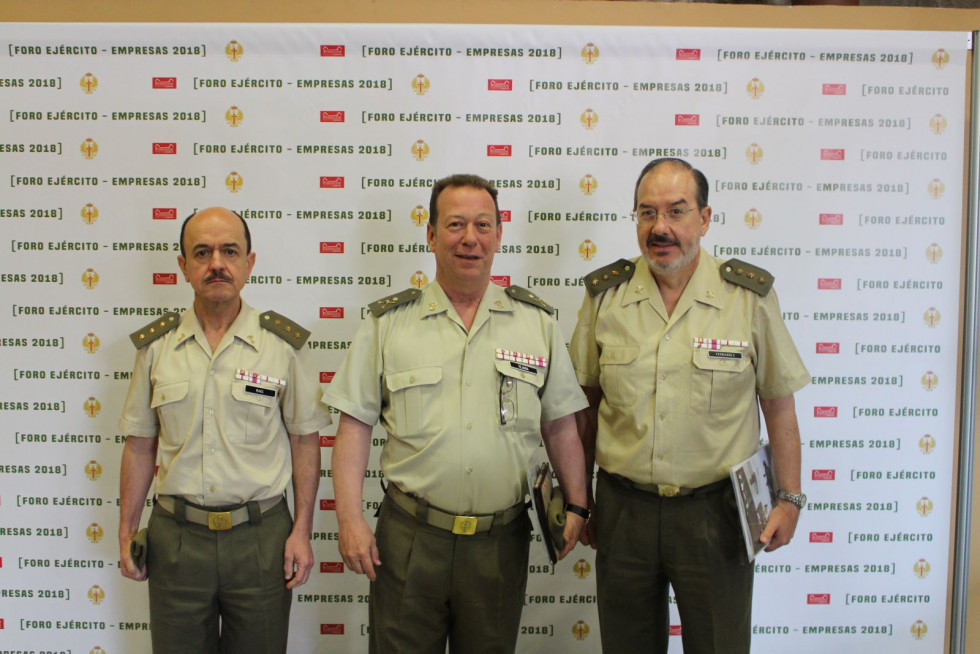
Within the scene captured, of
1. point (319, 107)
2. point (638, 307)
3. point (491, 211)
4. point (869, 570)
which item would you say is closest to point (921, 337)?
point (869, 570)

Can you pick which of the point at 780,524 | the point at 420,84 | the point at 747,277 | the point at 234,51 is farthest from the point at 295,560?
the point at 234,51

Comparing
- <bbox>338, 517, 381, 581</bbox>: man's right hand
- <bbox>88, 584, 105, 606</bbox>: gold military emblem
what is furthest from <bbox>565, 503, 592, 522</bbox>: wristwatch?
<bbox>88, 584, 105, 606</bbox>: gold military emblem

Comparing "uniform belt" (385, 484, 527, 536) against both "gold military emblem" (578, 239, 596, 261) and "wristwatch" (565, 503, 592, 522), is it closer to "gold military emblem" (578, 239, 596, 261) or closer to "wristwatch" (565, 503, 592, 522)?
"wristwatch" (565, 503, 592, 522)

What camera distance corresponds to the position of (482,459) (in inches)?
67.6

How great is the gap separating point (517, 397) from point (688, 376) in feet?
1.68

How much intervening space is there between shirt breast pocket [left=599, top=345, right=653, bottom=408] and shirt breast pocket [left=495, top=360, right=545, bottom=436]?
Answer: 22cm

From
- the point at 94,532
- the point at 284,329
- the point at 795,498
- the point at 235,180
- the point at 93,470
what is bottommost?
the point at 94,532

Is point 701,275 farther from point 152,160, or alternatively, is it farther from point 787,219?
point 152,160

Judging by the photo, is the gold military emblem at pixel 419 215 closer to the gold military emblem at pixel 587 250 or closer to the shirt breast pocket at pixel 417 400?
the gold military emblem at pixel 587 250

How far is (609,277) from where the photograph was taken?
1.95 m

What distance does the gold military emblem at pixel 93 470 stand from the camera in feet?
8.20

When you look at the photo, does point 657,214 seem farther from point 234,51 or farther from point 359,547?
point 234,51

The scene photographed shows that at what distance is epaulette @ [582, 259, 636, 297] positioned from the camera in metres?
1.93

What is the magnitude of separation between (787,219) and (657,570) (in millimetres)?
1535
